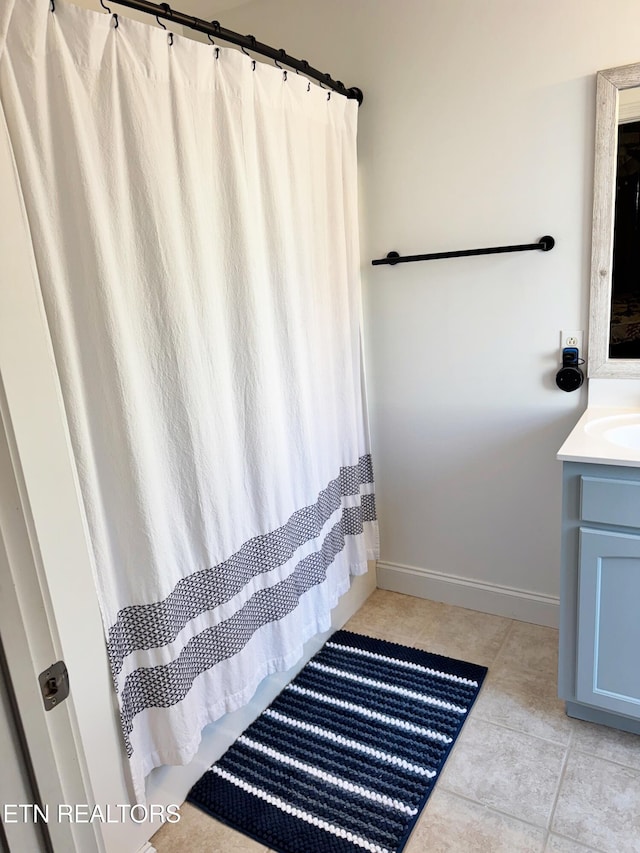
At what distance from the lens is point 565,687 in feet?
5.69

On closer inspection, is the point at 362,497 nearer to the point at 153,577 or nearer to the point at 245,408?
the point at 245,408

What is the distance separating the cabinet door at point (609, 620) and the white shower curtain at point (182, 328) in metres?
0.86

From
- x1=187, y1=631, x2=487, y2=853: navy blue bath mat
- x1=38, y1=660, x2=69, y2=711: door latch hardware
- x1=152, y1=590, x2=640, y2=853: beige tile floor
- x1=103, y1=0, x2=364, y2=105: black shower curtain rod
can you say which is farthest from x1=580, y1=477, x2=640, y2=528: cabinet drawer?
x1=103, y1=0, x2=364, y2=105: black shower curtain rod

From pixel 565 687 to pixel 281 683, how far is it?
3.12ft

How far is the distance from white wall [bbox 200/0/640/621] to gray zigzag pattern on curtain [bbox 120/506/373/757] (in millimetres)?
660

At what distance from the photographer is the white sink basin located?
176 centimetres

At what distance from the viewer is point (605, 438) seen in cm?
170

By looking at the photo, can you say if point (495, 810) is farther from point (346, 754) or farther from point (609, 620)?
point (609, 620)

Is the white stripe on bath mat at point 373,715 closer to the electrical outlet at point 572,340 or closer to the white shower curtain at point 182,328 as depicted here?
the white shower curtain at point 182,328

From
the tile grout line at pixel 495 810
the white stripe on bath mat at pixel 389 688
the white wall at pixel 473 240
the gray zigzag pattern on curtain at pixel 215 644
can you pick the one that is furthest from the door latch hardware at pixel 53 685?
the white wall at pixel 473 240

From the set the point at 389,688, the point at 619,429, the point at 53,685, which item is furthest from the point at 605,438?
the point at 53,685

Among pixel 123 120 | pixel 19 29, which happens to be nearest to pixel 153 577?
pixel 123 120

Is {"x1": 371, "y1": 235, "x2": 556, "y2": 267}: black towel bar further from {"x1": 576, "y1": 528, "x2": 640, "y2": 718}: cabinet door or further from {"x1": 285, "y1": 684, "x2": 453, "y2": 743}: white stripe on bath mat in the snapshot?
{"x1": 285, "y1": 684, "x2": 453, "y2": 743}: white stripe on bath mat

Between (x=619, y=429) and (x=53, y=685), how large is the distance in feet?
5.51
